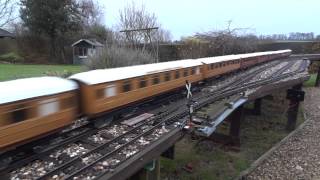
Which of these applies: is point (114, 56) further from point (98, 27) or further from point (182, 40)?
point (98, 27)

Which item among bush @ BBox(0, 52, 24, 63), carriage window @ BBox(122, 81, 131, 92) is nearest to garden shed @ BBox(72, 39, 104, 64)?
bush @ BBox(0, 52, 24, 63)

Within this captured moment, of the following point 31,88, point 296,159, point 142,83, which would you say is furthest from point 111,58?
point 31,88

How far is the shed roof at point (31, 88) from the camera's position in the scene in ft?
24.4

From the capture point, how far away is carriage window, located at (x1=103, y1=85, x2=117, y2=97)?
10.3 metres

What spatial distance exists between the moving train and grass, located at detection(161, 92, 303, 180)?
227cm

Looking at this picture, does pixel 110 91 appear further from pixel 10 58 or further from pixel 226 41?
→ pixel 10 58


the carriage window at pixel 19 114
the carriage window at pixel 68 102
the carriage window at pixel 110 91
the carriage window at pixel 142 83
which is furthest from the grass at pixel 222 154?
the carriage window at pixel 19 114

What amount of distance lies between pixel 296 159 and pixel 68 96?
800 centimetres

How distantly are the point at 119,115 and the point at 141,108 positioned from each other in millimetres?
1234

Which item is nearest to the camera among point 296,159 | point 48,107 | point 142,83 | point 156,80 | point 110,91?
point 48,107

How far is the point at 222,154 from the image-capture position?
13.5 meters

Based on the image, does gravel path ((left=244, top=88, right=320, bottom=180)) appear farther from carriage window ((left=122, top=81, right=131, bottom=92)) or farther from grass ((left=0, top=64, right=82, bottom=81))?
grass ((left=0, top=64, right=82, bottom=81))

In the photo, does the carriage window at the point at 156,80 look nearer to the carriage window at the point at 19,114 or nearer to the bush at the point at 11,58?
the carriage window at the point at 19,114

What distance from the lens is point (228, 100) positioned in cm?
1212
